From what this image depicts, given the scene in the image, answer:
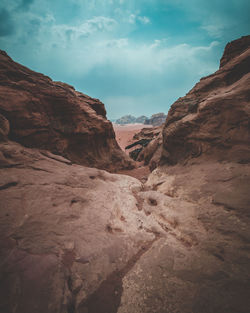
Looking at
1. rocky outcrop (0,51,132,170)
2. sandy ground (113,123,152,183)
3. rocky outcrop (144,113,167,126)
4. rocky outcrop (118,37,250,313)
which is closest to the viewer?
rocky outcrop (118,37,250,313)

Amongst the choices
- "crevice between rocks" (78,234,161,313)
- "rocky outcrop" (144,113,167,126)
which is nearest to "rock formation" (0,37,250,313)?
"crevice between rocks" (78,234,161,313)

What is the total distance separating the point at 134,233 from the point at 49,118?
5.50 meters

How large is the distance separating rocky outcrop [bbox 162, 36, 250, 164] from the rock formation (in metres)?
0.03

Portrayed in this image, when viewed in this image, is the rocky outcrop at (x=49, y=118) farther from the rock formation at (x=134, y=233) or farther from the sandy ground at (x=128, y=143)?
the sandy ground at (x=128, y=143)

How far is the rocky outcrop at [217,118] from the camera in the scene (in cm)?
318

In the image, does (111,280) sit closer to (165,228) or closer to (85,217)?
(85,217)

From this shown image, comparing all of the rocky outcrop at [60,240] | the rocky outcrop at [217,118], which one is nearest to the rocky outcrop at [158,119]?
the rocky outcrop at [217,118]

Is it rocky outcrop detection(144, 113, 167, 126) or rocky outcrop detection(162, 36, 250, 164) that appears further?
rocky outcrop detection(144, 113, 167, 126)

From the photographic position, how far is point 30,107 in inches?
180

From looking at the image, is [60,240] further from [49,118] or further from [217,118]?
[49,118]

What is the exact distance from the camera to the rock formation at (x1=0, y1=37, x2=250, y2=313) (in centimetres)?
122

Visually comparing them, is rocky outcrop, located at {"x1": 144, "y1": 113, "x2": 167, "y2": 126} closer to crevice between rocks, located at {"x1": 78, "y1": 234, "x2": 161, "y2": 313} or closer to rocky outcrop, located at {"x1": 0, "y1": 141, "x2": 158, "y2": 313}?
rocky outcrop, located at {"x1": 0, "y1": 141, "x2": 158, "y2": 313}

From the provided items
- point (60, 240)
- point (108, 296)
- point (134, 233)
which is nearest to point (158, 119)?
point (134, 233)

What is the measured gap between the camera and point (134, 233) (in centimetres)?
220
